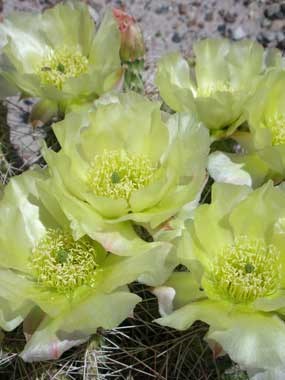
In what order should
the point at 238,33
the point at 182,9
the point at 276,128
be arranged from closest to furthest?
the point at 276,128
the point at 238,33
the point at 182,9

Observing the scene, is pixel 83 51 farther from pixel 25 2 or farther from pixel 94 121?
pixel 25 2

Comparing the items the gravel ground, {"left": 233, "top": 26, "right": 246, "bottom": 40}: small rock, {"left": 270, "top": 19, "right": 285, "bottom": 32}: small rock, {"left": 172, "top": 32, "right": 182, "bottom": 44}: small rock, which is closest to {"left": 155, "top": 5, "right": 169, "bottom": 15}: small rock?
the gravel ground

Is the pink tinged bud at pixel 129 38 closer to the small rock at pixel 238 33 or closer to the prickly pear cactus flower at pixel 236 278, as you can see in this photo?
the prickly pear cactus flower at pixel 236 278

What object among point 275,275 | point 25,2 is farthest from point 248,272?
point 25,2

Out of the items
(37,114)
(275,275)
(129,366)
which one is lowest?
(129,366)

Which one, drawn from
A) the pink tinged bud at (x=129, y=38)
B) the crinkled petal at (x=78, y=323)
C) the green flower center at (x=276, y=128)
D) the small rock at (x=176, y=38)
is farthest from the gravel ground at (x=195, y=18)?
the crinkled petal at (x=78, y=323)

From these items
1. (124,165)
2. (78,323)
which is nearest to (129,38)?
(124,165)

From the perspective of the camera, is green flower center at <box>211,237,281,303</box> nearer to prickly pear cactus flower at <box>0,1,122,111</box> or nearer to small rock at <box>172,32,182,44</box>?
prickly pear cactus flower at <box>0,1,122,111</box>

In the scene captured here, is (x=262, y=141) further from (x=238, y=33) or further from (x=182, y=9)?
(x=182, y=9)
